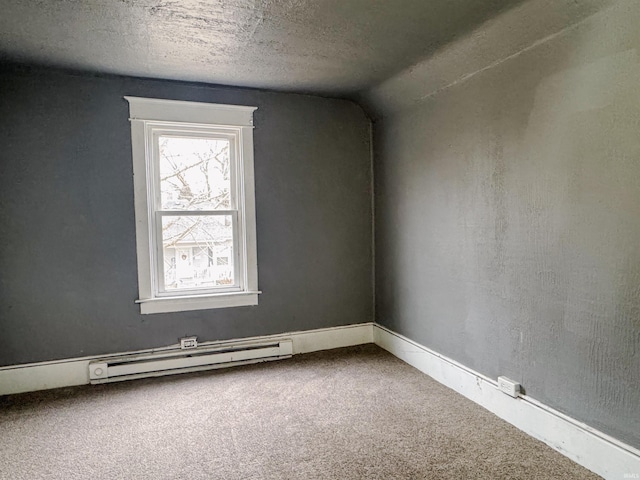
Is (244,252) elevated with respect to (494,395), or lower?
elevated

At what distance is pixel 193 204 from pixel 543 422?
9.51 feet

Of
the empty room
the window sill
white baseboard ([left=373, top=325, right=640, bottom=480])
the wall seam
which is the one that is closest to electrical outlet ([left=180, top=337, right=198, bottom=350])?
the empty room

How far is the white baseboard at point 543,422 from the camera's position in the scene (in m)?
1.82

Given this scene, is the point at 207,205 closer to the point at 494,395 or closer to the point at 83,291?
the point at 83,291

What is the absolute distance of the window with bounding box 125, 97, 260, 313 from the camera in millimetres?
3213

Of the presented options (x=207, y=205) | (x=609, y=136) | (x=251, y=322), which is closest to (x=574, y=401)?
(x=609, y=136)

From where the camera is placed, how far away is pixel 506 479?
187 cm

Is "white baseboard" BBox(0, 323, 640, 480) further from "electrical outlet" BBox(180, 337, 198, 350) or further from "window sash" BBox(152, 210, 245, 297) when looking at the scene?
"window sash" BBox(152, 210, 245, 297)

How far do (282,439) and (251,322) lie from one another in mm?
1417

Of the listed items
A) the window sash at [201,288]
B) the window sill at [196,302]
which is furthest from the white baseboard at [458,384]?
the window sash at [201,288]

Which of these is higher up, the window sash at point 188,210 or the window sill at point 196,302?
the window sash at point 188,210

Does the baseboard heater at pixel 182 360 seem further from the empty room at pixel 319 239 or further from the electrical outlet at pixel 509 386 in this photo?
the electrical outlet at pixel 509 386

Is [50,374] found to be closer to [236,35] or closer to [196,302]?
[196,302]

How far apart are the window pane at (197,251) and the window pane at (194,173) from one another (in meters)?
0.13
